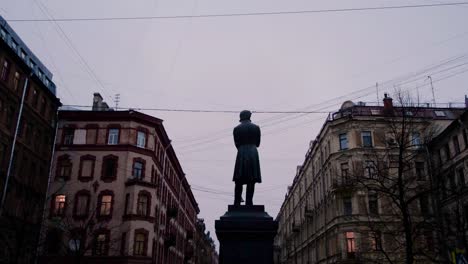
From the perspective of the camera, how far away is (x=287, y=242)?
8094cm

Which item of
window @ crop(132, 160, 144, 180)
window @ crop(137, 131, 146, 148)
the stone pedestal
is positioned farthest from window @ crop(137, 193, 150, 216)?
the stone pedestal

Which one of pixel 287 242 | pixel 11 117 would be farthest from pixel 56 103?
pixel 287 242

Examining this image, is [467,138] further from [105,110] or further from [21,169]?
[21,169]

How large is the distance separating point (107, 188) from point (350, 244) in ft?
79.3

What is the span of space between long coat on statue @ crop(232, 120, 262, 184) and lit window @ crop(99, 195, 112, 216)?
2807 cm

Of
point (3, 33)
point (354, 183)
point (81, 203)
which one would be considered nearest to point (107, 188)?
A: point (81, 203)

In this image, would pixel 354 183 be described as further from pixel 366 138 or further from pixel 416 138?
pixel 416 138

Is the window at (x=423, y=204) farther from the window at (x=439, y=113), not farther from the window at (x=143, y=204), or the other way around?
the window at (x=143, y=204)

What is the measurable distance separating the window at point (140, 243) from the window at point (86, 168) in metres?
7.15

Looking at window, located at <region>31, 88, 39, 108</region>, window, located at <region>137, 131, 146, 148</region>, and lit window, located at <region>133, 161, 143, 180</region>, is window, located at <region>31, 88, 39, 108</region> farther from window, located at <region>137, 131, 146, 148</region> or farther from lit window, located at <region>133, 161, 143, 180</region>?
lit window, located at <region>133, 161, 143, 180</region>

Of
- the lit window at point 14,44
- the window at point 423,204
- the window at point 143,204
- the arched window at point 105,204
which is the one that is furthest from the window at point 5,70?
the window at point 423,204

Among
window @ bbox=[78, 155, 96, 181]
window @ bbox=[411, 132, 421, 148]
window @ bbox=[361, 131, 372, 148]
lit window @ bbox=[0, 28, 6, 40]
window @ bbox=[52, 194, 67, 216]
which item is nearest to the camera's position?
window @ bbox=[411, 132, 421, 148]

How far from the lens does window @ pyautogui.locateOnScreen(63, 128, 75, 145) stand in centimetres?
4156

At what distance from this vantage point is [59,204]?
39.6 m
